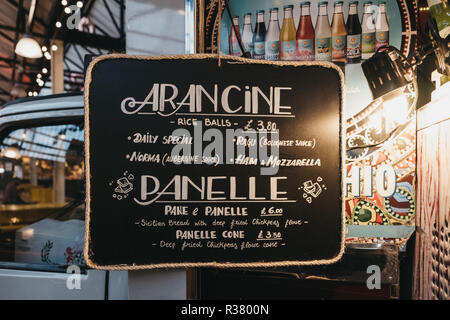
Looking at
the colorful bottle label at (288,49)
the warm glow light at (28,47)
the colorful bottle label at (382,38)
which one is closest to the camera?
the colorful bottle label at (382,38)

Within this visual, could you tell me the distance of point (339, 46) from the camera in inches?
74.7

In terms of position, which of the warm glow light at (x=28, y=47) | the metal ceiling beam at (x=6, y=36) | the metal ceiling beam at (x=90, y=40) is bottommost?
the warm glow light at (x=28, y=47)

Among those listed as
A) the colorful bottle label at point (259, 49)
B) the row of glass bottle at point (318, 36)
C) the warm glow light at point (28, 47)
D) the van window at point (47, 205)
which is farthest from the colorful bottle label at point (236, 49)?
the warm glow light at point (28, 47)

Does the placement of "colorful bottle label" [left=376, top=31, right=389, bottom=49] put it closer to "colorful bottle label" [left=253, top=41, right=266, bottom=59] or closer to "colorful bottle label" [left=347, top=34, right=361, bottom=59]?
"colorful bottle label" [left=347, top=34, right=361, bottom=59]

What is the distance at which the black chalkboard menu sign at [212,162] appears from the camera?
1.34 meters

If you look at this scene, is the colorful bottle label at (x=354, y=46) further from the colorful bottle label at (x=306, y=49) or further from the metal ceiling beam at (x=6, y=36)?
the metal ceiling beam at (x=6, y=36)

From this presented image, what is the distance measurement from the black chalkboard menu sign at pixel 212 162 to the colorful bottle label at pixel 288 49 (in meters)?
0.60

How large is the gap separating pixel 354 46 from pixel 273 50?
0.53m

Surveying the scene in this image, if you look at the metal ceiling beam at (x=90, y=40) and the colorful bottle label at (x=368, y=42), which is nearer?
the colorful bottle label at (x=368, y=42)

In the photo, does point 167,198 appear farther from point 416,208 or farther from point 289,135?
point 416,208

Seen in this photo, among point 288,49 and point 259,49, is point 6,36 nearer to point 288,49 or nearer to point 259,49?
point 259,49

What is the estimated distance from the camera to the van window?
192 centimetres

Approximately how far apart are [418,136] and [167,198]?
5.16ft
